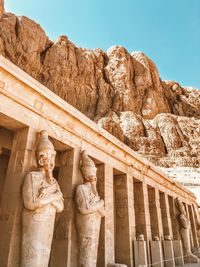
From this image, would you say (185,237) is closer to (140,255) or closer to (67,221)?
(140,255)

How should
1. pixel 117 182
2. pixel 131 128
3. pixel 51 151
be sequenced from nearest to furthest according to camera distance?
pixel 51 151, pixel 117 182, pixel 131 128

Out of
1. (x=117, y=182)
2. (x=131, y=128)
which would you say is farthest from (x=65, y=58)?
(x=117, y=182)

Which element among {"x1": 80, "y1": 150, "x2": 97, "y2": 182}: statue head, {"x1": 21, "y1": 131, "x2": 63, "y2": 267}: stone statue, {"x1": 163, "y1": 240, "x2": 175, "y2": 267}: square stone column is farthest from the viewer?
{"x1": 163, "y1": 240, "x2": 175, "y2": 267}: square stone column

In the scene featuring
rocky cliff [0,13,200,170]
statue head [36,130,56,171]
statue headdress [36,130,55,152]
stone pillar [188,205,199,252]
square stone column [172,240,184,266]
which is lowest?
square stone column [172,240,184,266]

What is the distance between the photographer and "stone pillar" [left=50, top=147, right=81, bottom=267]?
4.42 meters

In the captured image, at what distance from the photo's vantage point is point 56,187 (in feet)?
13.1

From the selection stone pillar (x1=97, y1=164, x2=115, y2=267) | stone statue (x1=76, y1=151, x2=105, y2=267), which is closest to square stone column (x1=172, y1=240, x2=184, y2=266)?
stone pillar (x1=97, y1=164, x2=115, y2=267)

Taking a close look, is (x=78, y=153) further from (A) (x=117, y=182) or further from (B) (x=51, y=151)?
(A) (x=117, y=182)

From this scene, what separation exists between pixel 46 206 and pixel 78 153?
2028 mm

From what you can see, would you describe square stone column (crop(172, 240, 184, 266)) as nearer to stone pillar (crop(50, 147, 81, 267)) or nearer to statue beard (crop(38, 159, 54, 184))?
stone pillar (crop(50, 147, 81, 267))

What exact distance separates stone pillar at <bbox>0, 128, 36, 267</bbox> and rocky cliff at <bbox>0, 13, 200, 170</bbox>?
2692 cm

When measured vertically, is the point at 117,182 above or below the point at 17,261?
above

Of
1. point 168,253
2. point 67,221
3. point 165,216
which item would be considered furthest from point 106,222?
point 165,216

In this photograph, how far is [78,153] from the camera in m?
5.52
